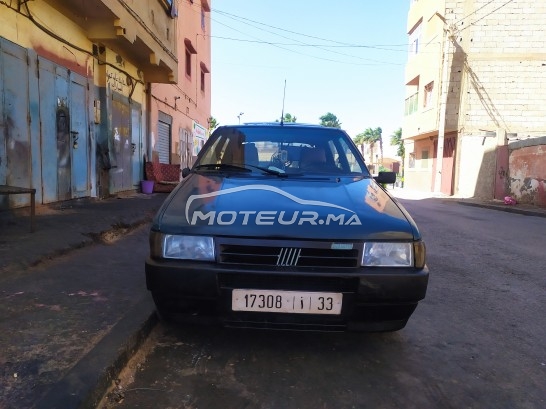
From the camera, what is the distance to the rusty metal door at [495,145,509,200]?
15.0 metres

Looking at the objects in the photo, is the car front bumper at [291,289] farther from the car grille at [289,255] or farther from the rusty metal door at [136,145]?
the rusty metal door at [136,145]

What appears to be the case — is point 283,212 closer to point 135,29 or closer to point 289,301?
point 289,301

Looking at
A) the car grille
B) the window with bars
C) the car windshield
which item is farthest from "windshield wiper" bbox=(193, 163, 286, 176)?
the window with bars

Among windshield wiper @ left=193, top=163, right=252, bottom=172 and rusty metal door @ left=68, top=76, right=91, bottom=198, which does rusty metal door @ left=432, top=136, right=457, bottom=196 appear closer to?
rusty metal door @ left=68, top=76, right=91, bottom=198

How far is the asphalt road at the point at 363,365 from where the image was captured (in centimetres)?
203

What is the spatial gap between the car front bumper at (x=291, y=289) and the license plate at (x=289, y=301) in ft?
0.09

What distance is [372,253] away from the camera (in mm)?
2238

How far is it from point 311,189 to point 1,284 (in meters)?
2.63

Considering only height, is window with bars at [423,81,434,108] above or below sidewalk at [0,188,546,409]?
above

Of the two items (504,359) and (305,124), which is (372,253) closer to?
(504,359)

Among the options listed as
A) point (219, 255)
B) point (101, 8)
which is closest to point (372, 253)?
point (219, 255)

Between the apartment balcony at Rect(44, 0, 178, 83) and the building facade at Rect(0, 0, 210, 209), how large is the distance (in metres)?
0.02

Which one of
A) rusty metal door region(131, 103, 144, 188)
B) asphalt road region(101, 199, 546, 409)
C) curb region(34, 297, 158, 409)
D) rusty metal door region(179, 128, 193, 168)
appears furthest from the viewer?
rusty metal door region(179, 128, 193, 168)

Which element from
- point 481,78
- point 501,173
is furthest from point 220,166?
point 481,78
